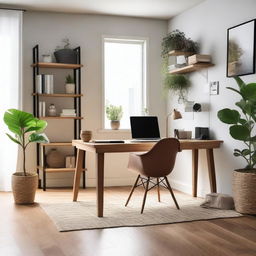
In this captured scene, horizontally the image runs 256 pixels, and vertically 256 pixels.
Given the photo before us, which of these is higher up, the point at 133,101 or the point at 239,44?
the point at 239,44

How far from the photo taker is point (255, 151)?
4375mm

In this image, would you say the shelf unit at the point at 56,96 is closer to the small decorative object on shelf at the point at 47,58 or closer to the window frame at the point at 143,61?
the small decorative object on shelf at the point at 47,58

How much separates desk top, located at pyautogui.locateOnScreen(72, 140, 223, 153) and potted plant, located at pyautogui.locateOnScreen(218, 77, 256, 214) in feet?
1.73

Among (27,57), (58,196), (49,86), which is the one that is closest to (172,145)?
(58,196)

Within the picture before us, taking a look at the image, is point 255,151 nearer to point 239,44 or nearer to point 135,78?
point 239,44

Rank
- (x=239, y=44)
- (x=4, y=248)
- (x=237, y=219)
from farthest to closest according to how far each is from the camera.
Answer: (x=239, y=44)
(x=237, y=219)
(x=4, y=248)

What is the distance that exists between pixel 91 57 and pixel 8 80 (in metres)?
1.21

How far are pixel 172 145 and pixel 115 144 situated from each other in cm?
58

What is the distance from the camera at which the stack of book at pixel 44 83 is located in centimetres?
587

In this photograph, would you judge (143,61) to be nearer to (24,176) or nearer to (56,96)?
(56,96)

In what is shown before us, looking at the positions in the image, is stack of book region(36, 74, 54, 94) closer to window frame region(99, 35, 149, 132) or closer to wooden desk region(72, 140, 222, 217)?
window frame region(99, 35, 149, 132)

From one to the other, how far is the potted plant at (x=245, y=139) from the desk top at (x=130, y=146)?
20.8 inches

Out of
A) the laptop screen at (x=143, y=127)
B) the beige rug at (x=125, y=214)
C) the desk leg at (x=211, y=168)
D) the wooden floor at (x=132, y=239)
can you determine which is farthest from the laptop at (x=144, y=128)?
the wooden floor at (x=132, y=239)

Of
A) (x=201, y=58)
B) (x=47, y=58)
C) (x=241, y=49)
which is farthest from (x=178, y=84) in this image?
(x=47, y=58)
